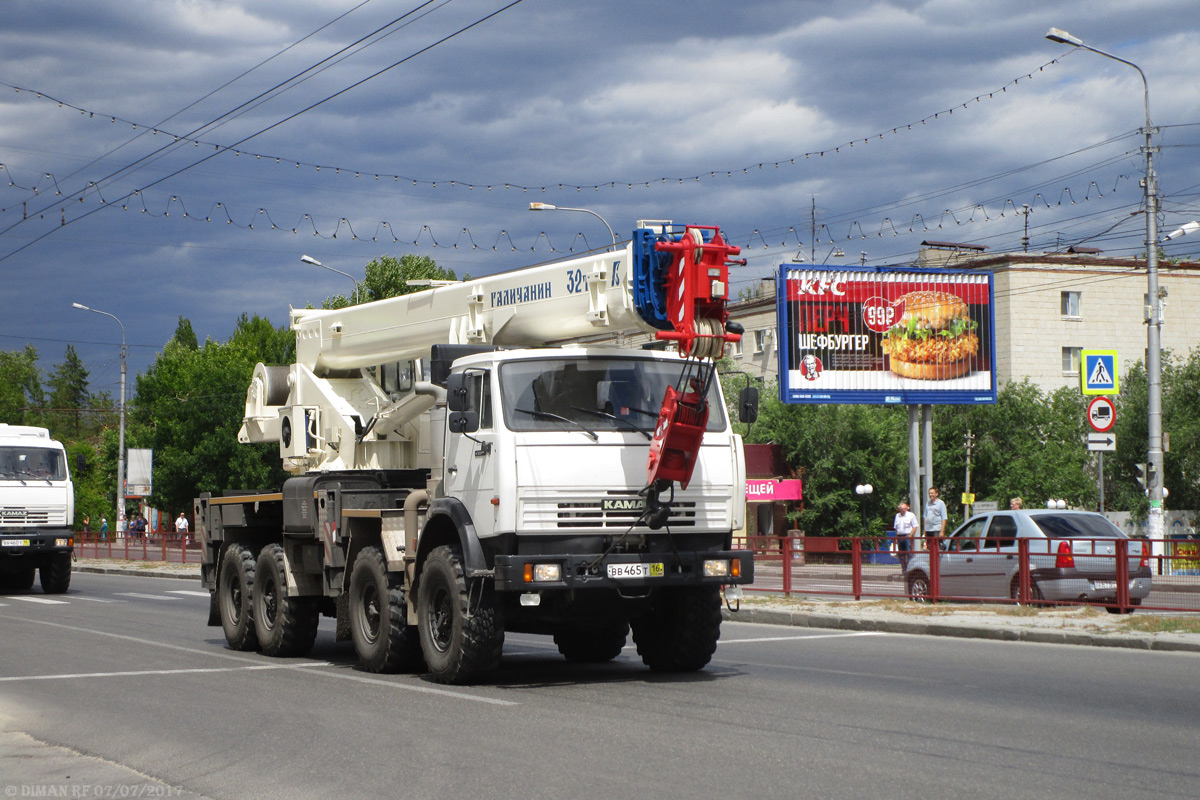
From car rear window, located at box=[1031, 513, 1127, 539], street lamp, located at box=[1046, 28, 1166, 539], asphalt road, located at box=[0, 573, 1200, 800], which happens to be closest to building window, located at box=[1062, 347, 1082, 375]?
street lamp, located at box=[1046, 28, 1166, 539]

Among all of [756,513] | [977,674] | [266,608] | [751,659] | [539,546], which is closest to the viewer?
[539,546]

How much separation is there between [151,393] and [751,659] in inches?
2439

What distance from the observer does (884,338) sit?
3719 centimetres

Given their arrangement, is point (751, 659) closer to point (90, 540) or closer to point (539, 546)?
point (539, 546)

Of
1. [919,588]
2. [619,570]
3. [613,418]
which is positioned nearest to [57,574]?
[919,588]

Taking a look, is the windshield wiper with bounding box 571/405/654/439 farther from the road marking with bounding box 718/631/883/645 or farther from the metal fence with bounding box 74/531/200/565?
the metal fence with bounding box 74/531/200/565

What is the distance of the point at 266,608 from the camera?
1473 cm

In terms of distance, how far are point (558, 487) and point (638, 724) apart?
235 cm

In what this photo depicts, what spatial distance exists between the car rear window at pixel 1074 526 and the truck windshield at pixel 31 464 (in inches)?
776

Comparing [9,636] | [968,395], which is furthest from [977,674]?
[968,395]

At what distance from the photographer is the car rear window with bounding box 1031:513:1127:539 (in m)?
19.5

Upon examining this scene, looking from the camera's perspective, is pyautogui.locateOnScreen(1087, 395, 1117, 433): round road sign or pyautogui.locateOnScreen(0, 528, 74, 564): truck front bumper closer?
pyautogui.locateOnScreen(1087, 395, 1117, 433): round road sign

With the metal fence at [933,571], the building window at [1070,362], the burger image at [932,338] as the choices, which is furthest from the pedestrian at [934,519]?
the building window at [1070,362]

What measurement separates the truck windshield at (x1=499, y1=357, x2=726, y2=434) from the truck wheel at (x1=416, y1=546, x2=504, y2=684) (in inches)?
52.9
